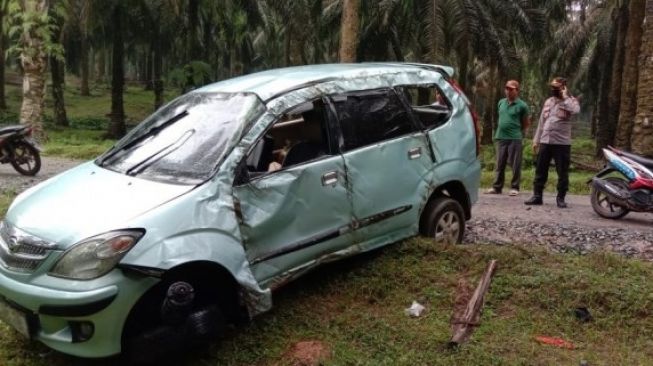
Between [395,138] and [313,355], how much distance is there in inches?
78.5

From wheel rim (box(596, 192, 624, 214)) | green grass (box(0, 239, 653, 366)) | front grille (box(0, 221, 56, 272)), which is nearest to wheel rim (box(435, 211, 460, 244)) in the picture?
green grass (box(0, 239, 653, 366))

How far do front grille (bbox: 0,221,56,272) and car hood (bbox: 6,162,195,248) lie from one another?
39mm

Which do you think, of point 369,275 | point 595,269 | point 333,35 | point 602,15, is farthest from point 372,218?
point 602,15

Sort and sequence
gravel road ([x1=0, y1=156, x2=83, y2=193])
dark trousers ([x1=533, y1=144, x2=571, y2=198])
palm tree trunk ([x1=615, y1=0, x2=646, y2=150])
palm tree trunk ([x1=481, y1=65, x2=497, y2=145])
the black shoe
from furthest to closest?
palm tree trunk ([x1=481, y1=65, x2=497, y2=145]) → palm tree trunk ([x1=615, y1=0, x2=646, y2=150]) → gravel road ([x1=0, y1=156, x2=83, y2=193]) → the black shoe → dark trousers ([x1=533, y1=144, x2=571, y2=198])

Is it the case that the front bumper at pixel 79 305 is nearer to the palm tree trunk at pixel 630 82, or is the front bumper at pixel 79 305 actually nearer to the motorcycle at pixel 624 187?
the motorcycle at pixel 624 187

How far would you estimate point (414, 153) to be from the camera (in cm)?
519

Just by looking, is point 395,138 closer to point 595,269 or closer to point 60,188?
point 595,269

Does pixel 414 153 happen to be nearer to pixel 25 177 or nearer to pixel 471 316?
pixel 471 316

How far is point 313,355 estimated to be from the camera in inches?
155

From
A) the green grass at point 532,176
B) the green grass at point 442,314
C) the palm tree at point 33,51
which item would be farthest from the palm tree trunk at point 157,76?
the green grass at point 442,314

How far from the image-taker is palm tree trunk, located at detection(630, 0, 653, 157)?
337 inches

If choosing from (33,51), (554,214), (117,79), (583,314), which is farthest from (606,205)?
(117,79)

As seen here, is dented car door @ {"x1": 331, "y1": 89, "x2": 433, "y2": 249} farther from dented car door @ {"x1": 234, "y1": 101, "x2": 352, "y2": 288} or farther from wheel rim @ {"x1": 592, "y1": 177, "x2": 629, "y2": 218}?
wheel rim @ {"x1": 592, "y1": 177, "x2": 629, "y2": 218}

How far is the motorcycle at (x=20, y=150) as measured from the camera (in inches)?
417
